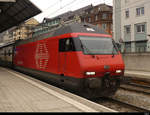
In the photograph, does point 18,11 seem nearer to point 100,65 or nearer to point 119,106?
point 100,65

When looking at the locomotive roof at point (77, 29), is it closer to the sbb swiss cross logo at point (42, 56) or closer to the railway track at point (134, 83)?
the sbb swiss cross logo at point (42, 56)

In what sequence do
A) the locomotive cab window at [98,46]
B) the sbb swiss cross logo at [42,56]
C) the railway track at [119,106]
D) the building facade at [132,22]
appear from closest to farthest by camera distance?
the railway track at [119,106]
the locomotive cab window at [98,46]
the sbb swiss cross logo at [42,56]
the building facade at [132,22]

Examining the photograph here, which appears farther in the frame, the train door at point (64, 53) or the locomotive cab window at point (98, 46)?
the train door at point (64, 53)

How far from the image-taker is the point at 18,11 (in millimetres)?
18516

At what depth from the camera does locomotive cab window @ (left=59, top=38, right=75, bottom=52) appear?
786 cm

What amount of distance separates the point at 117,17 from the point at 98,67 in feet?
91.3

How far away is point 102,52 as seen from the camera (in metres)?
7.94

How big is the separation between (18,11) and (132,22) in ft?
63.4

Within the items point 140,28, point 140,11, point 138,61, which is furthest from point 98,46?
point 140,11

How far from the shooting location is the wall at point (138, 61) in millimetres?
17983

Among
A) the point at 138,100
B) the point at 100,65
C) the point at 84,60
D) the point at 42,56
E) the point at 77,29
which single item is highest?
the point at 77,29

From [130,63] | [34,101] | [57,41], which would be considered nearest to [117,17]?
[130,63]

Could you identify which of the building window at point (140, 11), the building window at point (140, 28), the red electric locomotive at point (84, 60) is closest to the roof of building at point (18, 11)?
the red electric locomotive at point (84, 60)

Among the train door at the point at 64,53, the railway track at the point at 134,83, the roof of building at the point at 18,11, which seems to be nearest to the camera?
the train door at the point at 64,53
